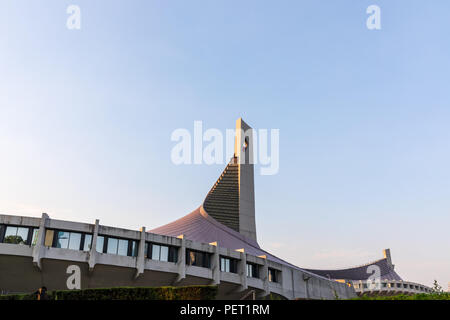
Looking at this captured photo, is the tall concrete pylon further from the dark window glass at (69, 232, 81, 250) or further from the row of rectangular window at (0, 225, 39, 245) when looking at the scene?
the row of rectangular window at (0, 225, 39, 245)

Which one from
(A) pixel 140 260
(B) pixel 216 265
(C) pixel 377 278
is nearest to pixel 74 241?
(A) pixel 140 260

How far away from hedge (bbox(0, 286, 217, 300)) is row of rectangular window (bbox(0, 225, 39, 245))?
34.9 ft

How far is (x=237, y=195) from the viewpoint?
70.0 metres

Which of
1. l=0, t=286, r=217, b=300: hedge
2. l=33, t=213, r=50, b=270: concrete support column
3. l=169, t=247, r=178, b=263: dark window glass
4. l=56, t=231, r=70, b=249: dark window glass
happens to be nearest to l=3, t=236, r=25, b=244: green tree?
l=33, t=213, r=50, b=270: concrete support column

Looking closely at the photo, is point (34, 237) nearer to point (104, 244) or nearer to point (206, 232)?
point (104, 244)

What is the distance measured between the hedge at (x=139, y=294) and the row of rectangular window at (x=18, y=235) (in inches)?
418

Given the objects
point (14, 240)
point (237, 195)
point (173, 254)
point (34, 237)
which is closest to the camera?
point (14, 240)

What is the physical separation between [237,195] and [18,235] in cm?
4326

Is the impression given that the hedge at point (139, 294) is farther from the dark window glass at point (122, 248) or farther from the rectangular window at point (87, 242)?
the dark window glass at point (122, 248)

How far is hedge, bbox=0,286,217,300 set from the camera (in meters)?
18.1
